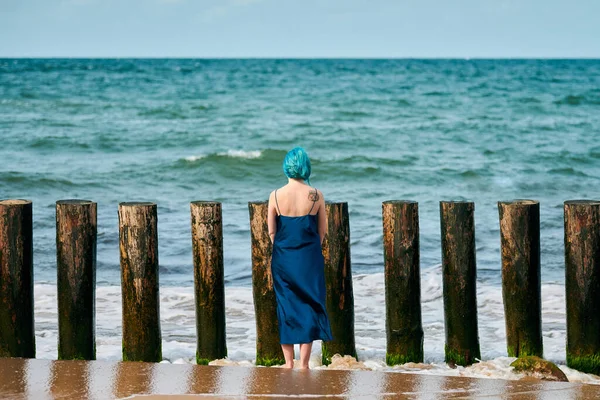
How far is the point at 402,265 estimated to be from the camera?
17.8 ft

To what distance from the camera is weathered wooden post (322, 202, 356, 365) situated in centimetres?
537

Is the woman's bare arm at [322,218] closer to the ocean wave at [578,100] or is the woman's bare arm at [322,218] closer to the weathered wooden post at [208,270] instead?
the weathered wooden post at [208,270]

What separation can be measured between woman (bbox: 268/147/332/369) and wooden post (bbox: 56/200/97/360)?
113 centimetres

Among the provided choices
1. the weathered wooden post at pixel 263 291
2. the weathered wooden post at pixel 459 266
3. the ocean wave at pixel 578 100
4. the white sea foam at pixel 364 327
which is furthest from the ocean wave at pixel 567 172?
the ocean wave at pixel 578 100

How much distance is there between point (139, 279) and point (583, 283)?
264cm

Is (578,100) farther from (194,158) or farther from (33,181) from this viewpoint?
(33,181)

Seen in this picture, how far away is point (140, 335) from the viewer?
5.41 metres

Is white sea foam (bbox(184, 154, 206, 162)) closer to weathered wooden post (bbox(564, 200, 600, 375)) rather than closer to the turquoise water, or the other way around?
the turquoise water

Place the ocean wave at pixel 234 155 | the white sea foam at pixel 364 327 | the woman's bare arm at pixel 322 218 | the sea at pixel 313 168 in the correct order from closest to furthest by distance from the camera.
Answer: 1. the woman's bare arm at pixel 322 218
2. the white sea foam at pixel 364 327
3. the sea at pixel 313 168
4. the ocean wave at pixel 234 155

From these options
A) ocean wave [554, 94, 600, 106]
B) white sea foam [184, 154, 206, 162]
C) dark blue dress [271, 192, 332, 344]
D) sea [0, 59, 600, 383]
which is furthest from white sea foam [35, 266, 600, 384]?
ocean wave [554, 94, 600, 106]

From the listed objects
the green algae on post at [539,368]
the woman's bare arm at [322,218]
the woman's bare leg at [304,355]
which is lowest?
the green algae on post at [539,368]

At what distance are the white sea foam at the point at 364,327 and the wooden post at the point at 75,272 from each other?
2.74 feet

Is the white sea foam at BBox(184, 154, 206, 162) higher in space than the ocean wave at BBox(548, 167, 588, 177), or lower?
higher

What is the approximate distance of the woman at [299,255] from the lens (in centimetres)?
499
